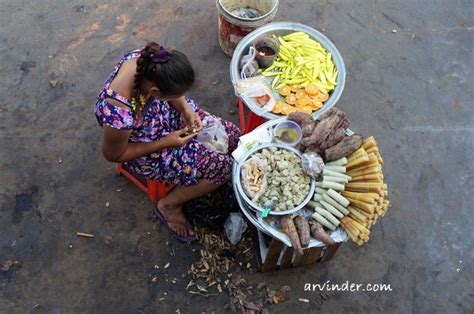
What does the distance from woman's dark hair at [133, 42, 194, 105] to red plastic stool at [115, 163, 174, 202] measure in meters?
1.04

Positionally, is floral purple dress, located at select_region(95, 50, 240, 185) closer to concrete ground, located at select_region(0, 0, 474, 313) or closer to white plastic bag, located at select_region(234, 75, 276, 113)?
white plastic bag, located at select_region(234, 75, 276, 113)

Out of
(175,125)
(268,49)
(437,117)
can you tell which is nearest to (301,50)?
(268,49)

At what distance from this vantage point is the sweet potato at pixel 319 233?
2559 millimetres

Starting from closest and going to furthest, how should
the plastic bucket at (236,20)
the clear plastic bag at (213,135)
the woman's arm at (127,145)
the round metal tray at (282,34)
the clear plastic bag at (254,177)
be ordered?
the woman's arm at (127,145) → the clear plastic bag at (254,177) → the clear plastic bag at (213,135) → the round metal tray at (282,34) → the plastic bucket at (236,20)

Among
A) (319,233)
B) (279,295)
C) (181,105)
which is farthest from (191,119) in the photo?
(279,295)

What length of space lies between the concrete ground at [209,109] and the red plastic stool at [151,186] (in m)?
0.07

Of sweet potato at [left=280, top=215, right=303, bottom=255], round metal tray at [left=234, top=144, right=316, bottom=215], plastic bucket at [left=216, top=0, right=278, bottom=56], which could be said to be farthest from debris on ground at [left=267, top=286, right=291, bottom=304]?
plastic bucket at [left=216, top=0, right=278, bottom=56]

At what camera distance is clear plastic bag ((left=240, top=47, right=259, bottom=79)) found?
3.36 m

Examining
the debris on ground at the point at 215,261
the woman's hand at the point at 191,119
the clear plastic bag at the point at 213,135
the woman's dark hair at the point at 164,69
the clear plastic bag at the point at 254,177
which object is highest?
the woman's dark hair at the point at 164,69

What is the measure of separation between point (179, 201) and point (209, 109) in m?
1.12

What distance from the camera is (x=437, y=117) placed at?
409 centimetres

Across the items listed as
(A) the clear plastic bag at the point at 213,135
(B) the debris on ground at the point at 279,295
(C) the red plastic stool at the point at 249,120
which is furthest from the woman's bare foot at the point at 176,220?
(C) the red plastic stool at the point at 249,120

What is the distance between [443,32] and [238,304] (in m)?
3.54

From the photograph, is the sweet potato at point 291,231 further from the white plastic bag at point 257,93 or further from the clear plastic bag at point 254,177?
the white plastic bag at point 257,93
